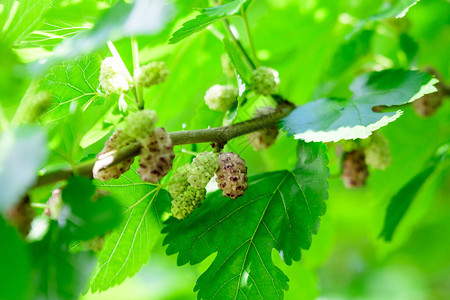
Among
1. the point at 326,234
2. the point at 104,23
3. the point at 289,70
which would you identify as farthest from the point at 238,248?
the point at 289,70

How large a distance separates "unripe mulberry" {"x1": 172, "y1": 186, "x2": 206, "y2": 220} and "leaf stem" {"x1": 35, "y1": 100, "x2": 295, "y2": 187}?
0.09 m

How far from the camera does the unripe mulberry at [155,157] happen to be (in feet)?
2.43

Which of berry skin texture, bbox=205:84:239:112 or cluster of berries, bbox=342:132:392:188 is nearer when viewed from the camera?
berry skin texture, bbox=205:84:239:112

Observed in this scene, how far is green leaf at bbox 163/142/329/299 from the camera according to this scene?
2.96ft

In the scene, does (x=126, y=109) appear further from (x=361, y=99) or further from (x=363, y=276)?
(x=363, y=276)

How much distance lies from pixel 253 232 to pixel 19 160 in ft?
1.73

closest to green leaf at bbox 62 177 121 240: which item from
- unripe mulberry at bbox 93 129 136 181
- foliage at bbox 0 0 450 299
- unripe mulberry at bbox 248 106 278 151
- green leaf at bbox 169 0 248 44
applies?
foliage at bbox 0 0 450 299

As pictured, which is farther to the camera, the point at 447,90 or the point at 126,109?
the point at 447,90

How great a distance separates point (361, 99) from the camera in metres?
1.07

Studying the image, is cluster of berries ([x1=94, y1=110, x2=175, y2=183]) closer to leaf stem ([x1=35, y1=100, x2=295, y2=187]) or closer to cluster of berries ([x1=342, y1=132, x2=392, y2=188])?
leaf stem ([x1=35, y1=100, x2=295, y2=187])

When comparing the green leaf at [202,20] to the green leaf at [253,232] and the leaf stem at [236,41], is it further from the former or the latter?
the green leaf at [253,232]

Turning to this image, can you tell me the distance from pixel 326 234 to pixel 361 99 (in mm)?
550

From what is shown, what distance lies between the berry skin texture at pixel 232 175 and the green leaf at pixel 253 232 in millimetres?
116

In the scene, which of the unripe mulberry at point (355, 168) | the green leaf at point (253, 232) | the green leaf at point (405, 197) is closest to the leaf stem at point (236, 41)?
the green leaf at point (253, 232)
